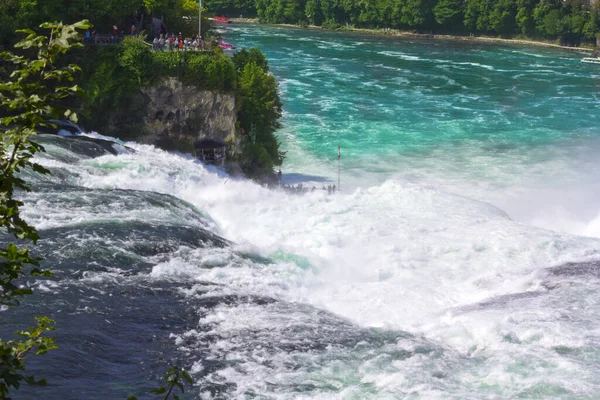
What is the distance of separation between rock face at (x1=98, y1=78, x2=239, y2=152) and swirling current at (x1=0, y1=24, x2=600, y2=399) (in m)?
2.10

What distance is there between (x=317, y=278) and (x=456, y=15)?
125 metres

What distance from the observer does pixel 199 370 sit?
1639 centimetres

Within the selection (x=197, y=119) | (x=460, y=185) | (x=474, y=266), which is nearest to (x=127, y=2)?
(x=197, y=119)

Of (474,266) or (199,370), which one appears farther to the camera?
(474,266)

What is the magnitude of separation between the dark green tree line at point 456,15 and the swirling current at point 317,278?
8806cm

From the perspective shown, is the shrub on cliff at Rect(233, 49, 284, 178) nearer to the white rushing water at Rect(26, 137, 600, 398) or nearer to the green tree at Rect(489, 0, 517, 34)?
the white rushing water at Rect(26, 137, 600, 398)

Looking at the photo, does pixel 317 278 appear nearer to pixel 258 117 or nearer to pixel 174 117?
pixel 174 117

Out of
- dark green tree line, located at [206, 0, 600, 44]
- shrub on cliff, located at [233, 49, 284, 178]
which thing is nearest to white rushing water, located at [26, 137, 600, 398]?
shrub on cliff, located at [233, 49, 284, 178]

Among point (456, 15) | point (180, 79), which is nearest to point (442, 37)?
point (456, 15)

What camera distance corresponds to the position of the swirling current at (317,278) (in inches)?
658

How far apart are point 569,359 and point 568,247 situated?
10.6 metres

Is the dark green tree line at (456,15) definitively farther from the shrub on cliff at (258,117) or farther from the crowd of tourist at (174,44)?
the crowd of tourist at (174,44)

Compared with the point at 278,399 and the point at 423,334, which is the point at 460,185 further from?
the point at 278,399

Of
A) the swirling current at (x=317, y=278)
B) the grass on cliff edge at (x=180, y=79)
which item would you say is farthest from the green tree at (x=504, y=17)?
the grass on cliff edge at (x=180, y=79)
